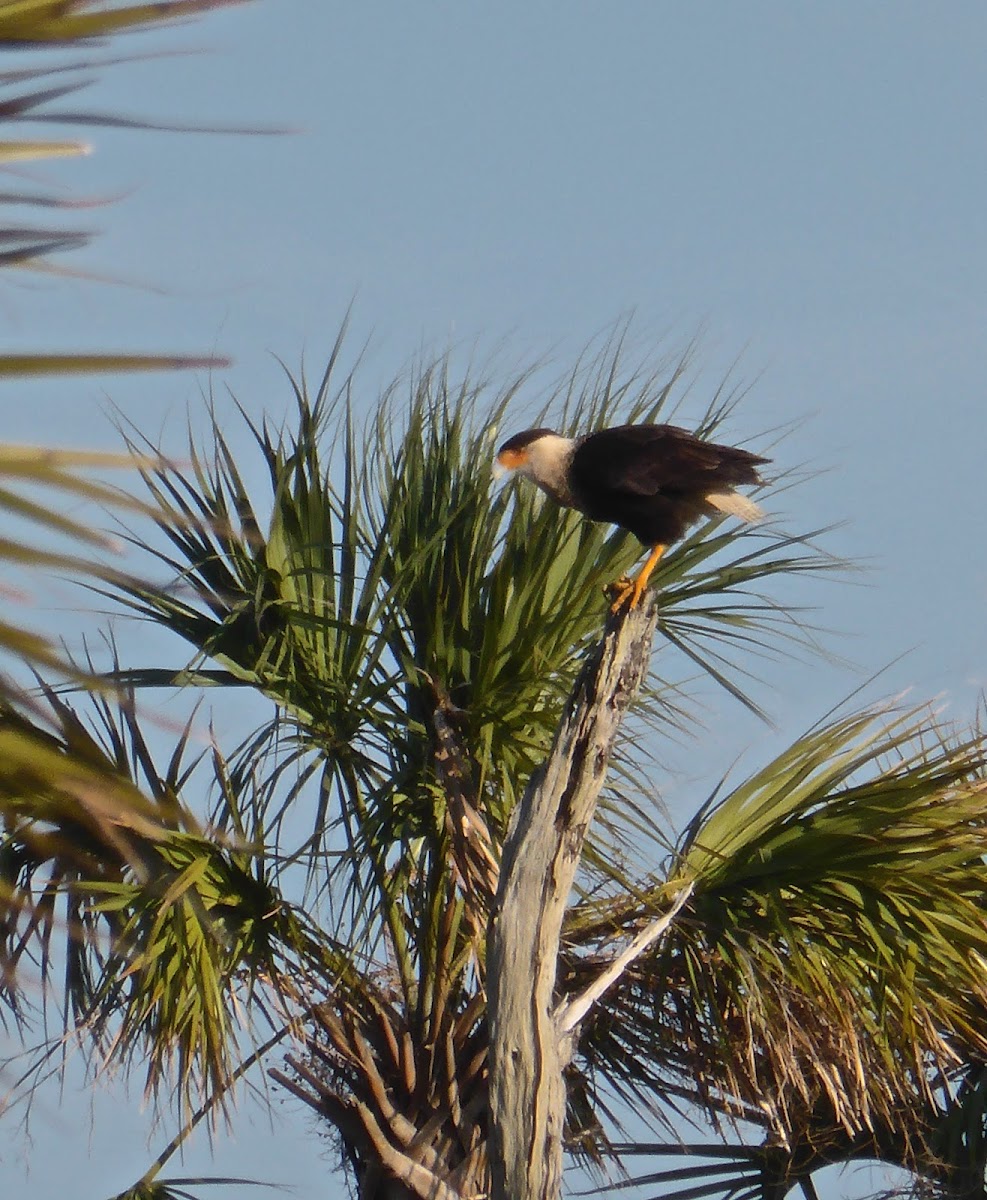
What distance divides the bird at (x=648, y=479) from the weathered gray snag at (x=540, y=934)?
3.96 feet

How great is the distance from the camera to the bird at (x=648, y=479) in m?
4.59

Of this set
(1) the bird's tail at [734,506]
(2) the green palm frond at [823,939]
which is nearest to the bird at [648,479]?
(1) the bird's tail at [734,506]

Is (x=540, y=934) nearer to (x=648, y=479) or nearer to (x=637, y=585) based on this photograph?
(x=637, y=585)

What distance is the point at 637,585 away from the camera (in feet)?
14.1

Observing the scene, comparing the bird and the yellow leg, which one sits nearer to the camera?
the yellow leg

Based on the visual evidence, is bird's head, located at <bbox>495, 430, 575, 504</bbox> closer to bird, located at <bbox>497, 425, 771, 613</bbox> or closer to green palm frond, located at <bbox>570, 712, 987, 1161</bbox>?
bird, located at <bbox>497, 425, 771, 613</bbox>

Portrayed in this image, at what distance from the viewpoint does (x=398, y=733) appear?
172 inches

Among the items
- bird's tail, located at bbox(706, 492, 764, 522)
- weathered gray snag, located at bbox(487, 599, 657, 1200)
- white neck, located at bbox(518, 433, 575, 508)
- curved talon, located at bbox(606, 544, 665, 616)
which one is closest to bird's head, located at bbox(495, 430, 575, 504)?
white neck, located at bbox(518, 433, 575, 508)

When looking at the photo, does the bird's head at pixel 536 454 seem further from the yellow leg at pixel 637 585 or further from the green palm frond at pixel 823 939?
the green palm frond at pixel 823 939

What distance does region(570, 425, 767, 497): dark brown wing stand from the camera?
4.62 metres

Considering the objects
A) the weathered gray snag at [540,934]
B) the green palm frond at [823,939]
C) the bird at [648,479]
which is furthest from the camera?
the bird at [648,479]

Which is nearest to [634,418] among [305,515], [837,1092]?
[305,515]

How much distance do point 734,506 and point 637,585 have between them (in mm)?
597

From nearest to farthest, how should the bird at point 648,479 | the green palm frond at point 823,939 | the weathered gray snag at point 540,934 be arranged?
the weathered gray snag at point 540,934 → the green palm frond at point 823,939 → the bird at point 648,479
